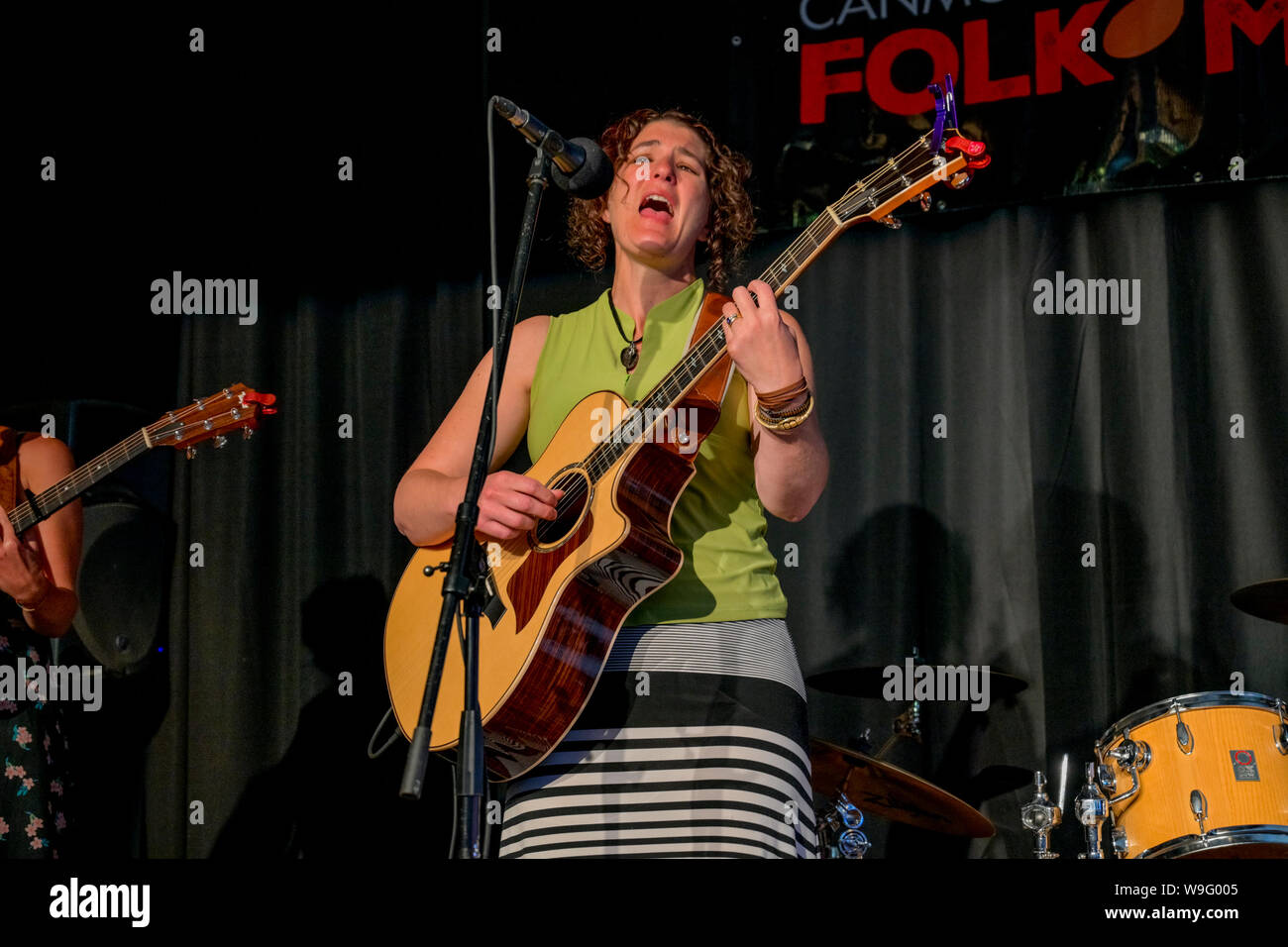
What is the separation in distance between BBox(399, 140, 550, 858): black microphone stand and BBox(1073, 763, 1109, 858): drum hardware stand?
1660 mm

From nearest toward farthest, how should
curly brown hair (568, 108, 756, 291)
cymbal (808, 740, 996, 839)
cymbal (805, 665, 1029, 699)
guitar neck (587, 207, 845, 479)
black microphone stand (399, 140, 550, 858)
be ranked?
black microphone stand (399, 140, 550, 858) < guitar neck (587, 207, 845, 479) < curly brown hair (568, 108, 756, 291) < cymbal (808, 740, 996, 839) < cymbal (805, 665, 1029, 699)

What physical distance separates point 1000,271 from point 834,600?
100cm

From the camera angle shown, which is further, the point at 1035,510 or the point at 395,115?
the point at 395,115

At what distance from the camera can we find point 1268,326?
11.5 feet

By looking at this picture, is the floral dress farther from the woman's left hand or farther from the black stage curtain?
the woman's left hand

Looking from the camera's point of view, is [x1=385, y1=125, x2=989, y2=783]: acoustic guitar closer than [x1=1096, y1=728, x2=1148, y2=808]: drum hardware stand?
Yes

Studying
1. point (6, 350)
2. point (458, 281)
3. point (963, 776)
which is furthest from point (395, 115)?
point (963, 776)

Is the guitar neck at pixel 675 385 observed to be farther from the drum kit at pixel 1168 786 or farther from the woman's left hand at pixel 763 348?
the drum kit at pixel 1168 786

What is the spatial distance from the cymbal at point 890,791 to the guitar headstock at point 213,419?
1550 millimetres

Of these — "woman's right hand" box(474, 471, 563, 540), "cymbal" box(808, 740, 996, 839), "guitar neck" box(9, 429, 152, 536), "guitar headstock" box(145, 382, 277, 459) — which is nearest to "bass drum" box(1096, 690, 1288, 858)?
"cymbal" box(808, 740, 996, 839)

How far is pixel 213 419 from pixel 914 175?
71.4 inches

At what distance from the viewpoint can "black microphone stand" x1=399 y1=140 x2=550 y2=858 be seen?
1718mm

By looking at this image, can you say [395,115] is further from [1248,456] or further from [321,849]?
[1248,456]
